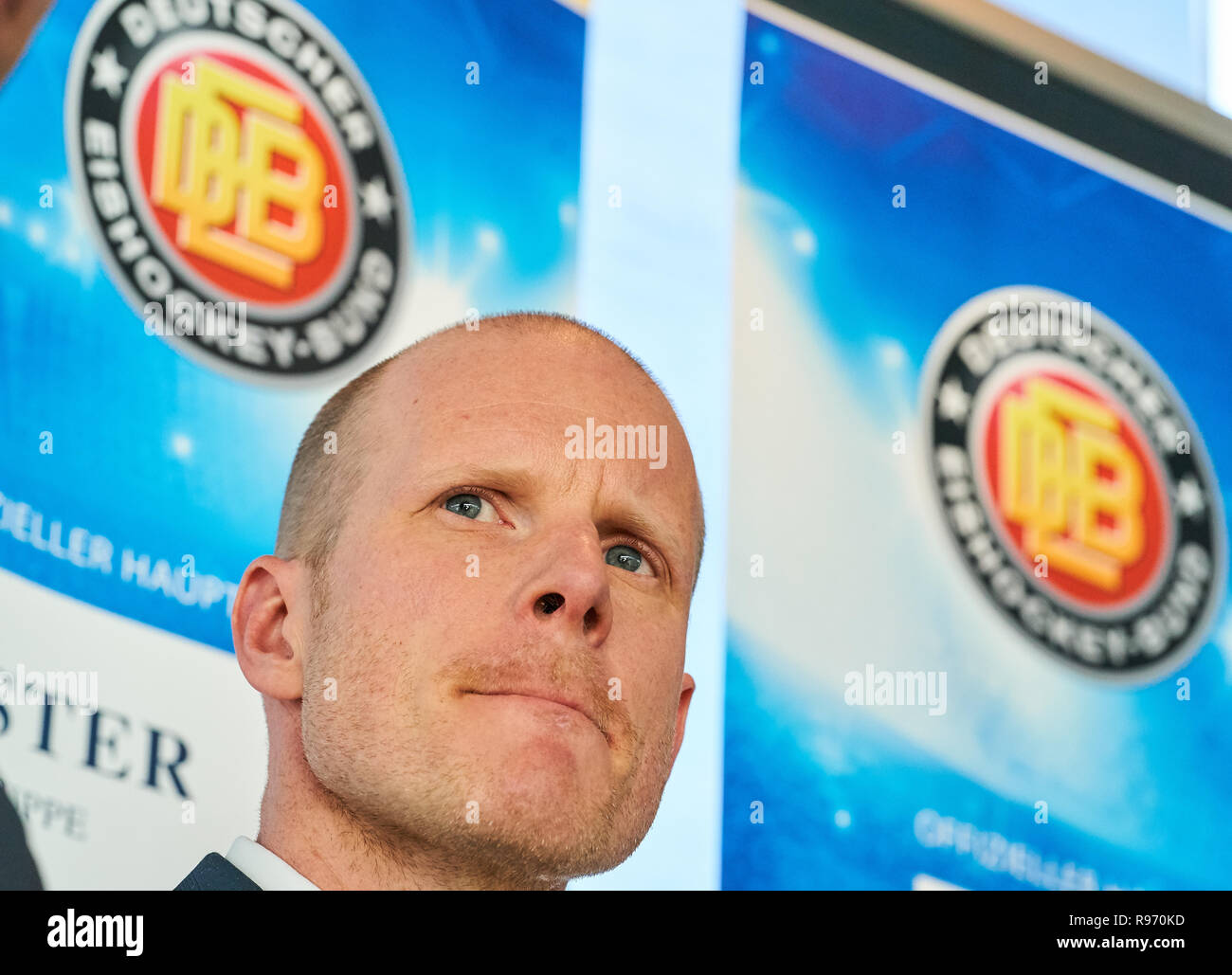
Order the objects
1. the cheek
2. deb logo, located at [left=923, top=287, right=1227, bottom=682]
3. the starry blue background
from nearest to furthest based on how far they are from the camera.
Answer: the cheek
the starry blue background
deb logo, located at [left=923, top=287, right=1227, bottom=682]

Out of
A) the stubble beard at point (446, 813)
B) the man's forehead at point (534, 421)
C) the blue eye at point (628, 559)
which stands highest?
the man's forehead at point (534, 421)

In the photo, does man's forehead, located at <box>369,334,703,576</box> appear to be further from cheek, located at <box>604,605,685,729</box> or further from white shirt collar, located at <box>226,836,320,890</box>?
white shirt collar, located at <box>226,836,320,890</box>

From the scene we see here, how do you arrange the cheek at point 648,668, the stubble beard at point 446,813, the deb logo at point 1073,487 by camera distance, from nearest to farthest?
the stubble beard at point 446,813
the cheek at point 648,668
the deb logo at point 1073,487

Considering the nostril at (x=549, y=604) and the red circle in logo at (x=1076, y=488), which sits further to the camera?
the red circle in logo at (x=1076, y=488)

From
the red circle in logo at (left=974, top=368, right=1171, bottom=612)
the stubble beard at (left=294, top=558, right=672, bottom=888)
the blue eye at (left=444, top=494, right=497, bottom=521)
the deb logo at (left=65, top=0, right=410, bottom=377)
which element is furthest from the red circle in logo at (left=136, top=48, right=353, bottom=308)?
the red circle in logo at (left=974, top=368, right=1171, bottom=612)

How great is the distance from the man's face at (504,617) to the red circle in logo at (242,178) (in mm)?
700

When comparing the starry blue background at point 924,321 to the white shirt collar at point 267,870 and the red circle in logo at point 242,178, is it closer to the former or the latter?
the red circle in logo at point 242,178

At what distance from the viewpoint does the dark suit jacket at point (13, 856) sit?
2127 millimetres

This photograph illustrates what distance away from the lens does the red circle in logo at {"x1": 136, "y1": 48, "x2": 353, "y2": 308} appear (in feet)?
8.11

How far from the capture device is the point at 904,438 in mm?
3176

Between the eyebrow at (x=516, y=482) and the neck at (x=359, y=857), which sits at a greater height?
the eyebrow at (x=516, y=482)

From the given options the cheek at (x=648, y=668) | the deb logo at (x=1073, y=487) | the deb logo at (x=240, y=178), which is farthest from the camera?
the deb logo at (x=1073, y=487)

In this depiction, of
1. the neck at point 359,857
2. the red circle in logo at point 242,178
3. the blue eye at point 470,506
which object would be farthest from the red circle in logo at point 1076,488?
the neck at point 359,857

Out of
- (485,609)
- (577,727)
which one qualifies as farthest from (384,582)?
(577,727)
